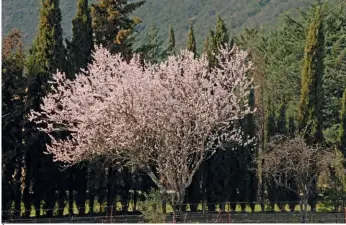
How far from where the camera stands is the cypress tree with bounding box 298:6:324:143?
996 inches

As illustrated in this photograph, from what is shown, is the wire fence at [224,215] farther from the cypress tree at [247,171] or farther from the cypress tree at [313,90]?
the cypress tree at [313,90]

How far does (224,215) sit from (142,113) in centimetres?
656

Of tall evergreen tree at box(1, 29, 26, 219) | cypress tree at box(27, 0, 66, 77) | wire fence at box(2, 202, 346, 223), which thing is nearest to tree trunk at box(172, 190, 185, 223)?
wire fence at box(2, 202, 346, 223)

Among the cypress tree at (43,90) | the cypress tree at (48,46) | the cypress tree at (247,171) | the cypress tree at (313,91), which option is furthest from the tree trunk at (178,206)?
the cypress tree at (313,91)

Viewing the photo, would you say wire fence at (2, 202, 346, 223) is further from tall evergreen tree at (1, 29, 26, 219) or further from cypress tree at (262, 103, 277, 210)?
tall evergreen tree at (1, 29, 26, 219)

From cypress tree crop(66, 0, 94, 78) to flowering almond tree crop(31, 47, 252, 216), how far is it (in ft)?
9.11

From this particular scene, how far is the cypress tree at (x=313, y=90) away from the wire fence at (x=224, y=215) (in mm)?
2970

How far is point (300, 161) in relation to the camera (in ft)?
76.7

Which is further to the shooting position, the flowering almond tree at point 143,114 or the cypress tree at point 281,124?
the cypress tree at point 281,124

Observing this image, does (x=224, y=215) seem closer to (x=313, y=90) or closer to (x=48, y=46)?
(x=313, y=90)

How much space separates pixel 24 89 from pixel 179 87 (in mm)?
5179

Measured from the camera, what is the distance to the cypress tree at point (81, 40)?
24.2 m

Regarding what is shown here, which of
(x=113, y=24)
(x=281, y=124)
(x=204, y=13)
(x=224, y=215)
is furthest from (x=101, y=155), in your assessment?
(x=204, y=13)

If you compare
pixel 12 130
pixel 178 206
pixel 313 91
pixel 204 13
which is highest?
pixel 204 13
